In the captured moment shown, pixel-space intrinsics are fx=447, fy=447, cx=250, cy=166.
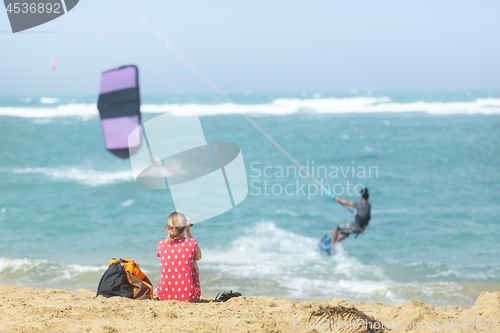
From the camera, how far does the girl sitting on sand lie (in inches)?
154

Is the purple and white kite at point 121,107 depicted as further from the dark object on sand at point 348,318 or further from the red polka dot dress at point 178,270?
the dark object on sand at point 348,318

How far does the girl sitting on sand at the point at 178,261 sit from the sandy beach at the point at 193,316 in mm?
143

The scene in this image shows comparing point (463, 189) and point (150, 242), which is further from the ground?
point (150, 242)

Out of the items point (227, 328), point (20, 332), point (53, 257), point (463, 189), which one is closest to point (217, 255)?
point (53, 257)

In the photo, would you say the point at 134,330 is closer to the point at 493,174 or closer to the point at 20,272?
the point at 20,272

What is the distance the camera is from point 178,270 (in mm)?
3973

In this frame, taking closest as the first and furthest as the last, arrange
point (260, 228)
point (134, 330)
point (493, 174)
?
point (134, 330)
point (260, 228)
point (493, 174)

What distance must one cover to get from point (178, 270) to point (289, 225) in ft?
17.3

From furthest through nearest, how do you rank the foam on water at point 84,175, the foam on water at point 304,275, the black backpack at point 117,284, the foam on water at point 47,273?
the foam on water at point 84,175 → the foam on water at point 47,273 → the foam on water at point 304,275 → the black backpack at point 117,284

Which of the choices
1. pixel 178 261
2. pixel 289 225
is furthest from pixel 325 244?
pixel 178 261

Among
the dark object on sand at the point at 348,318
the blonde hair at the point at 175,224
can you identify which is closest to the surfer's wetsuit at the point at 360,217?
the dark object on sand at the point at 348,318

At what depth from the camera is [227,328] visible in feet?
11.1

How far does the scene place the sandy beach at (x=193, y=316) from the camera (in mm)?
3266

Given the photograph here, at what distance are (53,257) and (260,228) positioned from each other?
3.74m
